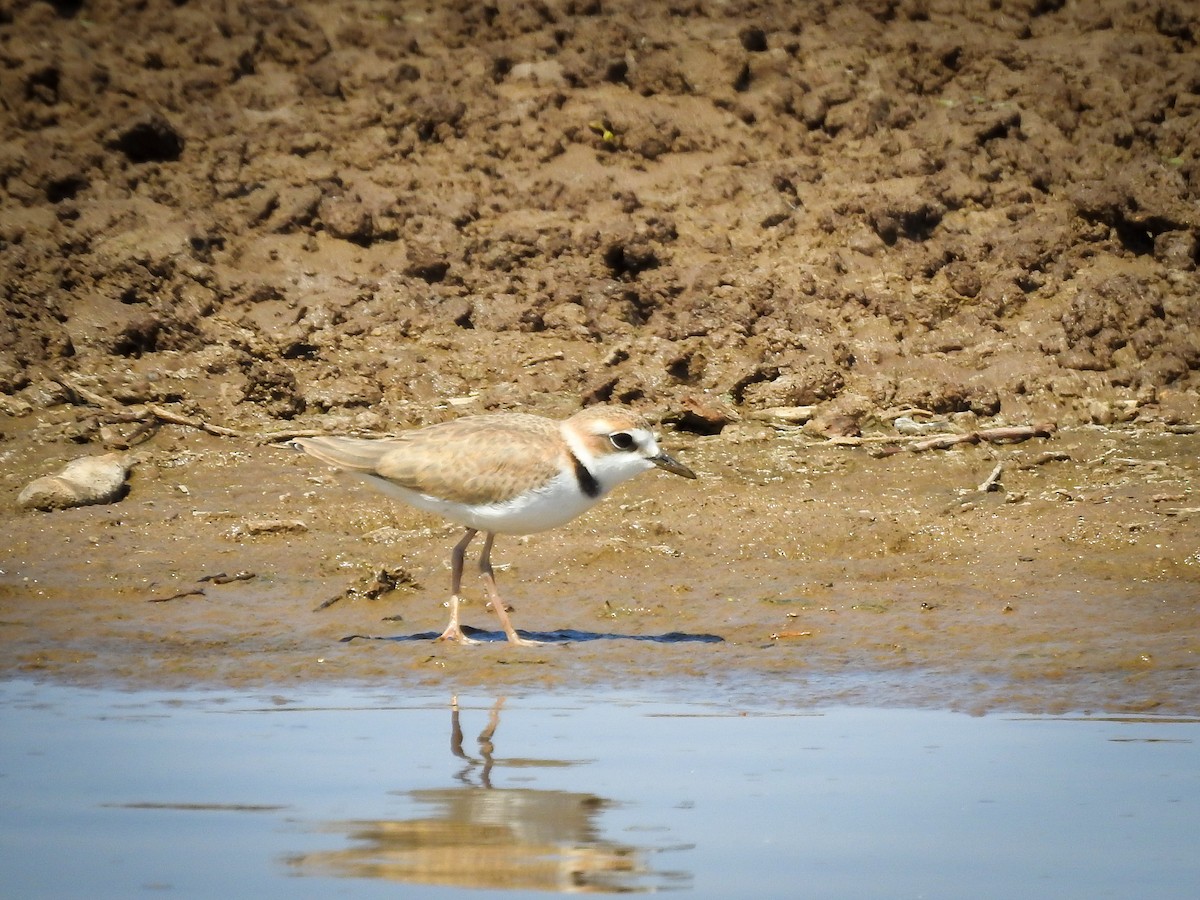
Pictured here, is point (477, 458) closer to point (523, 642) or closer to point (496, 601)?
point (496, 601)


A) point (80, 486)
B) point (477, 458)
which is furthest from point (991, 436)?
point (80, 486)

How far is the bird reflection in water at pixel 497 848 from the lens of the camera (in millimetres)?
4691

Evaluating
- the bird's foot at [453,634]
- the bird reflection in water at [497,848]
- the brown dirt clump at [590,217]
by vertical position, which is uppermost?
the brown dirt clump at [590,217]

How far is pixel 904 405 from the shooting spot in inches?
428

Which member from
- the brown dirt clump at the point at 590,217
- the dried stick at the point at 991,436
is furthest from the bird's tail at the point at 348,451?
the dried stick at the point at 991,436

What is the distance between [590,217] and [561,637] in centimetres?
473

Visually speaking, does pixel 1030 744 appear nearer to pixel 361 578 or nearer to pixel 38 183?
pixel 361 578

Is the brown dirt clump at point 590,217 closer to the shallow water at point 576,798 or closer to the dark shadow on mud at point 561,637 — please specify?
the dark shadow on mud at point 561,637

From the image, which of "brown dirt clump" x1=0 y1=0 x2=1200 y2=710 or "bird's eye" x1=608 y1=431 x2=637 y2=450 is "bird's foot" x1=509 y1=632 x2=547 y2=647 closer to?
"bird's eye" x1=608 y1=431 x2=637 y2=450

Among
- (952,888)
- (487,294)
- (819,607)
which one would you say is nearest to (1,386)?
(487,294)

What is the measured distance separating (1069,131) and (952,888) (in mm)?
9240

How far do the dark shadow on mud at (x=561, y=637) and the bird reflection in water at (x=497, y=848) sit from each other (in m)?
2.44

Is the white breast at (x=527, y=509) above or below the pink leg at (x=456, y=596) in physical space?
above

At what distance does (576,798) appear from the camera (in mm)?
5484
